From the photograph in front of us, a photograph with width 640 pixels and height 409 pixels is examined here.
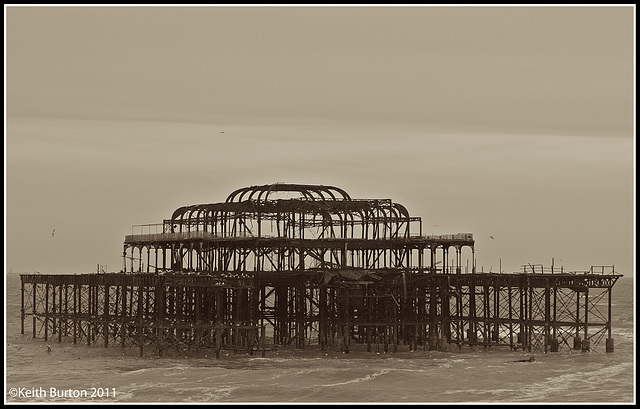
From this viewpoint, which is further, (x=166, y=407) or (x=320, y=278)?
(x=320, y=278)

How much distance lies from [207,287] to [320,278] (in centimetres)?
1006

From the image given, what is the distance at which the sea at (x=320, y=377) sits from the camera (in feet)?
225

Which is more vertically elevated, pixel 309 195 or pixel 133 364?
pixel 309 195

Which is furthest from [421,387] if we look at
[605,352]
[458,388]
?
[605,352]

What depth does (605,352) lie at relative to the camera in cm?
9369

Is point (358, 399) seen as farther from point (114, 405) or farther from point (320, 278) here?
point (320, 278)

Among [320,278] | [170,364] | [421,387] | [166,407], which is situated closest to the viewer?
[166,407]

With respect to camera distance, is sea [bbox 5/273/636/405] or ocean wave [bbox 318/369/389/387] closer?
sea [bbox 5/273/636/405]

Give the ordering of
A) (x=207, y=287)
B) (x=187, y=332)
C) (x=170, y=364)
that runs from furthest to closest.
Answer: (x=187, y=332) → (x=207, y=287) → (x=170, y=364)

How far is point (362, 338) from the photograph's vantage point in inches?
3944

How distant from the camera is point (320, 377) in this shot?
250 feet

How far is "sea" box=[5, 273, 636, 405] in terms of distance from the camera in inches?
2702

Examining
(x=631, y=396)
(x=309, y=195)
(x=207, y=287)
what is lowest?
(x=631, y=396)

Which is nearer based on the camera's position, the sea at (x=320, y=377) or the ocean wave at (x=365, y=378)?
the sea at (x=320, y=377)
